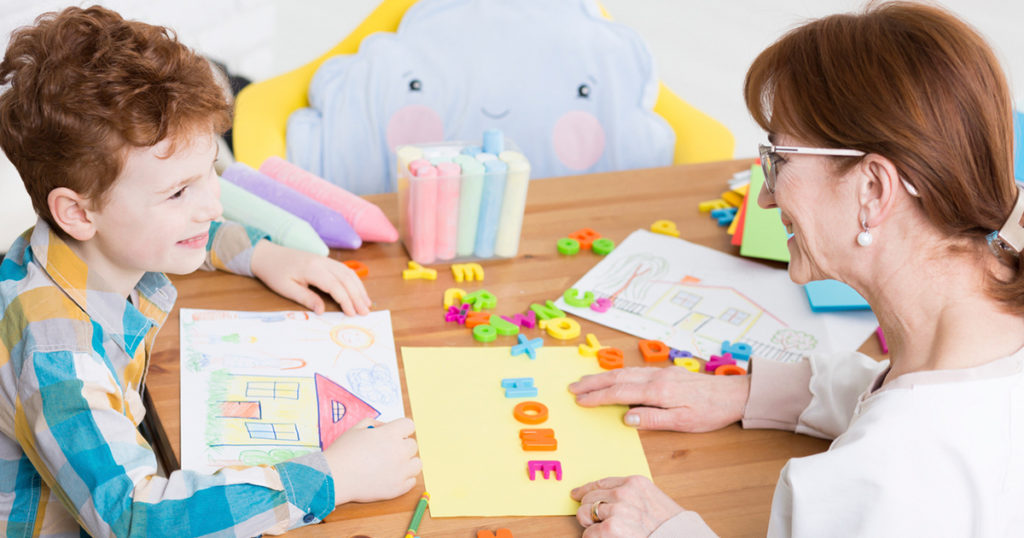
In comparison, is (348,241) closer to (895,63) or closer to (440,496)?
(440,496)

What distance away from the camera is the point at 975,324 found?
93 cm

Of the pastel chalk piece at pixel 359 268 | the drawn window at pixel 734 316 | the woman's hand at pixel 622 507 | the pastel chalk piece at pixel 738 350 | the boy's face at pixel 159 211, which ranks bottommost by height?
the pastel chalk piece at pixel 359 268

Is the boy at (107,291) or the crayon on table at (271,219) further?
the crayon on table at (271,219)

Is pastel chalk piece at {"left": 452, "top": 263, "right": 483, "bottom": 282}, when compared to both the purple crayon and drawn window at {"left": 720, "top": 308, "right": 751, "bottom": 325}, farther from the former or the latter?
drawn window at {"left": 720, "top": 308, "right": 751, "bottom": 325}

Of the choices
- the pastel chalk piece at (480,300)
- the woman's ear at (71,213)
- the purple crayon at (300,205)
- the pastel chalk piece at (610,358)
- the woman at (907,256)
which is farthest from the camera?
the purple crayon at (300,205)

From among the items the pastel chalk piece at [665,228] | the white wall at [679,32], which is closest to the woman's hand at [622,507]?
the pastel chalk piece at [665,228]

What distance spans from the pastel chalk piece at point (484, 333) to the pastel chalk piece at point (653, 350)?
210 millimetres

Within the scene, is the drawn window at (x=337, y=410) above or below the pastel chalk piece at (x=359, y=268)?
above

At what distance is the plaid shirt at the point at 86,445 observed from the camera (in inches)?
36.7

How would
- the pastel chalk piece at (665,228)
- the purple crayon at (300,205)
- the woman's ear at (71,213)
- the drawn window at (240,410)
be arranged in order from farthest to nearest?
the pastel chalk piece at (665,228) → the purple crayon at (300,205) → the drawn window at (240,410) → the woman's ear at (71,213)

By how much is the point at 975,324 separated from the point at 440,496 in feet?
1.92

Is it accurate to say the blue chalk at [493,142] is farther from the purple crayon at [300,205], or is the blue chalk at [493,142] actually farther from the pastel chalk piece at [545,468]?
the pastel chalk piece at [545,468]

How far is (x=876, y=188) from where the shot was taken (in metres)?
0.95

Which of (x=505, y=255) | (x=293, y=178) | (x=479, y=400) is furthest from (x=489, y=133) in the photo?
(x=479, y=400)
